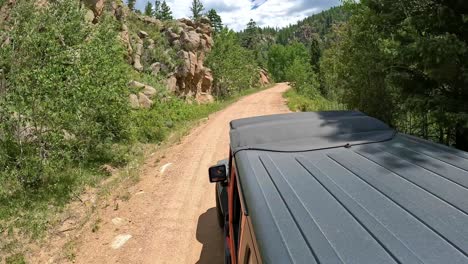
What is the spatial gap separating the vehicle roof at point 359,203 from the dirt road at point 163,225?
344cm

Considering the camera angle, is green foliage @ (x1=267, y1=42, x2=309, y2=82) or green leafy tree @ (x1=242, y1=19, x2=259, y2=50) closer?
green foliage @ (x1=267, y1=42, x2=309, y2=82)

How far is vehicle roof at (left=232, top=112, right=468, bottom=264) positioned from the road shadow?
311cm

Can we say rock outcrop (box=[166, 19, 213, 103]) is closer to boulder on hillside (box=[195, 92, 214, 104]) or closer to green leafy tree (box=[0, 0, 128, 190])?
boulder on hillside (box=[195, 92, 214, 104])

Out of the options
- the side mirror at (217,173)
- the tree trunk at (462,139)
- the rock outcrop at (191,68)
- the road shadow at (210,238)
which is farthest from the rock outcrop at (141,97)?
the tree trunk at (462,139)

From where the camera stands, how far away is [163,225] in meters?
7.45

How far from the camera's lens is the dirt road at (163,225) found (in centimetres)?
645

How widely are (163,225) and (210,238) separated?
1223 millimetres

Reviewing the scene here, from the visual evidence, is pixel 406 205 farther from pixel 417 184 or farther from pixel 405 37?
pixel 405 37

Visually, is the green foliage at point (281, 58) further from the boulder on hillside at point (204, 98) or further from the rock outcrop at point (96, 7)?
the rock outcrop at point (96, 7)

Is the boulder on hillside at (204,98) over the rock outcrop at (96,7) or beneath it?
beneath

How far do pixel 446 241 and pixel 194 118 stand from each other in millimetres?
20444

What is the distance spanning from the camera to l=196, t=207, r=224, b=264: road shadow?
6.10m

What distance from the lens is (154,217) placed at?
785 cm

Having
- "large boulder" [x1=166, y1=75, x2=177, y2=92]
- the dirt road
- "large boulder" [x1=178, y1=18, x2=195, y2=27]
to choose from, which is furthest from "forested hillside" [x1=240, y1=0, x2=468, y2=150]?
"large boulder" [x1=178, y1=18, x2=195, y2=27]
